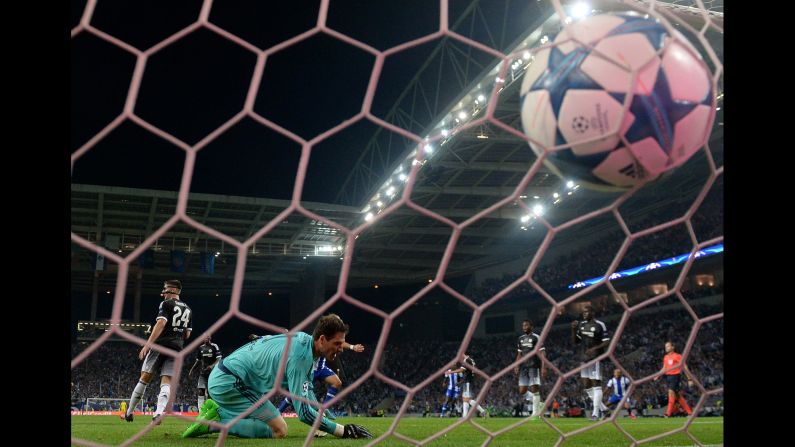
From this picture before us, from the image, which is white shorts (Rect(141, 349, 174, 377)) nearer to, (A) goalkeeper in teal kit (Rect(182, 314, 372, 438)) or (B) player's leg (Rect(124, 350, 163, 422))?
(B) player's leg (Rect(124, 350, 163, 422))

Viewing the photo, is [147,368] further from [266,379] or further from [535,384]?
[535,384]

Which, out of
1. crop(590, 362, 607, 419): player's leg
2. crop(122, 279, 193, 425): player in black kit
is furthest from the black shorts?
crop(122, 279, 193, 425): player in black kit

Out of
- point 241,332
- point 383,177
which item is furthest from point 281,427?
point 241,332

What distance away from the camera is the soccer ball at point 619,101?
2539 mm

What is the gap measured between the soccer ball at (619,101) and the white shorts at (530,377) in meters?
6.56

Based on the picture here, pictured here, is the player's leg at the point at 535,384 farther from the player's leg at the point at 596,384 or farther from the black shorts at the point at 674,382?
the black shorts at the point at 674,382

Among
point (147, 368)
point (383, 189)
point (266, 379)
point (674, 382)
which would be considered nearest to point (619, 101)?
point (266, 379)

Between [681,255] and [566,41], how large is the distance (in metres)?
19.1

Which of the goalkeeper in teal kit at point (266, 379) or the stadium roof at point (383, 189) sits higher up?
the stadium roof at point (383, 189)

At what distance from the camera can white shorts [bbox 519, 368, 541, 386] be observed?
889 cm

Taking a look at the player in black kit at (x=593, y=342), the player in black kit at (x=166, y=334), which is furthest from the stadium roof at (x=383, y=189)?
the player in black kit at (x=166, y=334)

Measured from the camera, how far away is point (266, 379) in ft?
14.0

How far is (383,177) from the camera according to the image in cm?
1791
